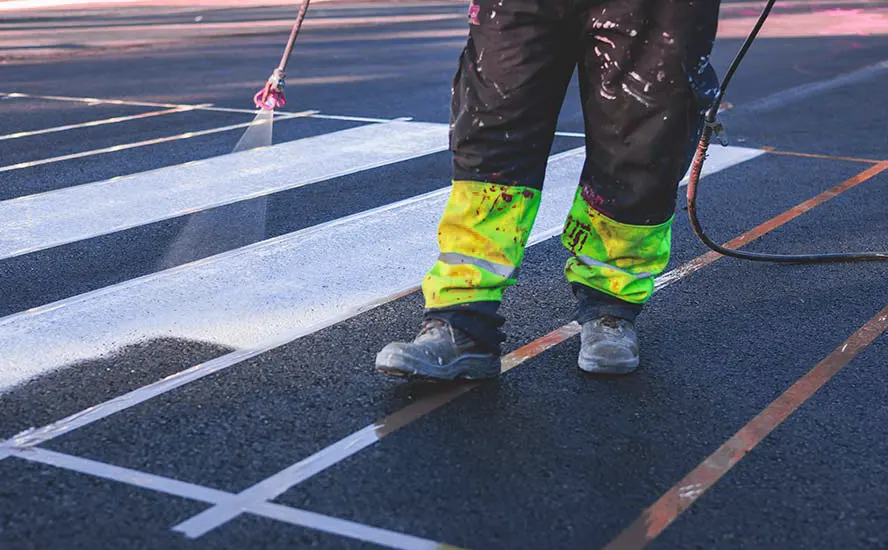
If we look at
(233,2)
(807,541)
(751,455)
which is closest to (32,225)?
(751,455)

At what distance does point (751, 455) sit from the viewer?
2.74m

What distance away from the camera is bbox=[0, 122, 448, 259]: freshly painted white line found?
488 cm

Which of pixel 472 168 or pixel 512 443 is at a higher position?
pixel 472 168

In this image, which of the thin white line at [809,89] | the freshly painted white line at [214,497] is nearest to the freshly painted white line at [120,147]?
the thin white line at [809,89]

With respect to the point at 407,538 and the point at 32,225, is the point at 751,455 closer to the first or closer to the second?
the point at 407,538

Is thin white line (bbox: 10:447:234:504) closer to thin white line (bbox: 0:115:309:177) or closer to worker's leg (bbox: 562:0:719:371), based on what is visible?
worker's leg (bbox: 562:0:719:371)

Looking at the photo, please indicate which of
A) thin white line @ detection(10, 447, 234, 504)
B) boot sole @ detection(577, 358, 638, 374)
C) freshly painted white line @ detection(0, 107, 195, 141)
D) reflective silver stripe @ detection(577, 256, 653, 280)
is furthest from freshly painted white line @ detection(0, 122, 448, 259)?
boot sole @ detection(577, 358, 638, 374)

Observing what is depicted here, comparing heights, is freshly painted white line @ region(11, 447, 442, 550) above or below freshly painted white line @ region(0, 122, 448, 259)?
above

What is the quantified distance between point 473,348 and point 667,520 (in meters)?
0.86

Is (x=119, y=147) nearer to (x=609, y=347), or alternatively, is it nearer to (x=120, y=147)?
(x=120, y=147)

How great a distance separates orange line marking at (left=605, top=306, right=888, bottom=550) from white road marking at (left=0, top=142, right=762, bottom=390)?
52.3 inches

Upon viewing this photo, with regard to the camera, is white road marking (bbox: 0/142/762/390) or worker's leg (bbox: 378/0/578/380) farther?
white road marking (bbox: 0/142/762/390)

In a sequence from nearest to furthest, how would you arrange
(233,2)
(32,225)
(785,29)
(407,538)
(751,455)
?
(407,538) → (751,455) → (32,225) → (785,29) → (233,2)

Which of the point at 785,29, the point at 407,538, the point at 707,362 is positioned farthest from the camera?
the point at 785,29
